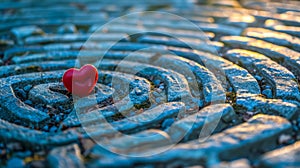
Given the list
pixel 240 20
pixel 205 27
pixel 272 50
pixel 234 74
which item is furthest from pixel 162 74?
pixel 240 20

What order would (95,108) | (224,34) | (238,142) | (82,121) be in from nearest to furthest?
(238,142), (82,121), (95,108), (224,34)

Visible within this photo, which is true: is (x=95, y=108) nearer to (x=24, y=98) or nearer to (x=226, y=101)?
(x=24, y=98)

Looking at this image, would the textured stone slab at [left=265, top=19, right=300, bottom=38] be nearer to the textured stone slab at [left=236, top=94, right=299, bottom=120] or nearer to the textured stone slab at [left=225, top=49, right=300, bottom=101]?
the textured stone slab at [left=225, top=49, right=300, bottom=101]

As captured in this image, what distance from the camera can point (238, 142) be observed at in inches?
83.6

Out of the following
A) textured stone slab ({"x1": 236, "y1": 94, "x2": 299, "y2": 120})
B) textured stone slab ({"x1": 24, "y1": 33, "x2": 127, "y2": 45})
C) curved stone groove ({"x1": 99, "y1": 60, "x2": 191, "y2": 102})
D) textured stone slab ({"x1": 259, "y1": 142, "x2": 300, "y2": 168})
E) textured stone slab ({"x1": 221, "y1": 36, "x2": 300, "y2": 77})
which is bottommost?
textured stone slab ({"x1": 259, "y1": 142, "x2": 300, "y2": 168})

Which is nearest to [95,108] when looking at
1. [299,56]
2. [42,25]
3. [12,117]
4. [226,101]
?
[12,117]

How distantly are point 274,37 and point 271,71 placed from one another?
87 centimetres

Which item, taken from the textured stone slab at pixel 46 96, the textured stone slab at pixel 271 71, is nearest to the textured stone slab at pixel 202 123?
the textured stone slab at pixel 271 71

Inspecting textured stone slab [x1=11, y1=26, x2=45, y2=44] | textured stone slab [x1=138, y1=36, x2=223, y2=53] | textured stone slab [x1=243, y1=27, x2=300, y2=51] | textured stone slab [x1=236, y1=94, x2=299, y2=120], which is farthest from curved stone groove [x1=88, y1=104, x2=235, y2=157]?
textured stone slab [x1=11, y1=26, x2=45, y2=44]

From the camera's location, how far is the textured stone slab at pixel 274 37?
3.60 meters

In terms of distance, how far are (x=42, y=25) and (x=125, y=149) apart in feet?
9.56

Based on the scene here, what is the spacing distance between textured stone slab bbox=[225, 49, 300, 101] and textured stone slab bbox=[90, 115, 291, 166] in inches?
17.8

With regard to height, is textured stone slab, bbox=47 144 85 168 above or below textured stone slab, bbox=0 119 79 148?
below

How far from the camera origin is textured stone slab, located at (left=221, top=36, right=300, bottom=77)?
10.5ft
